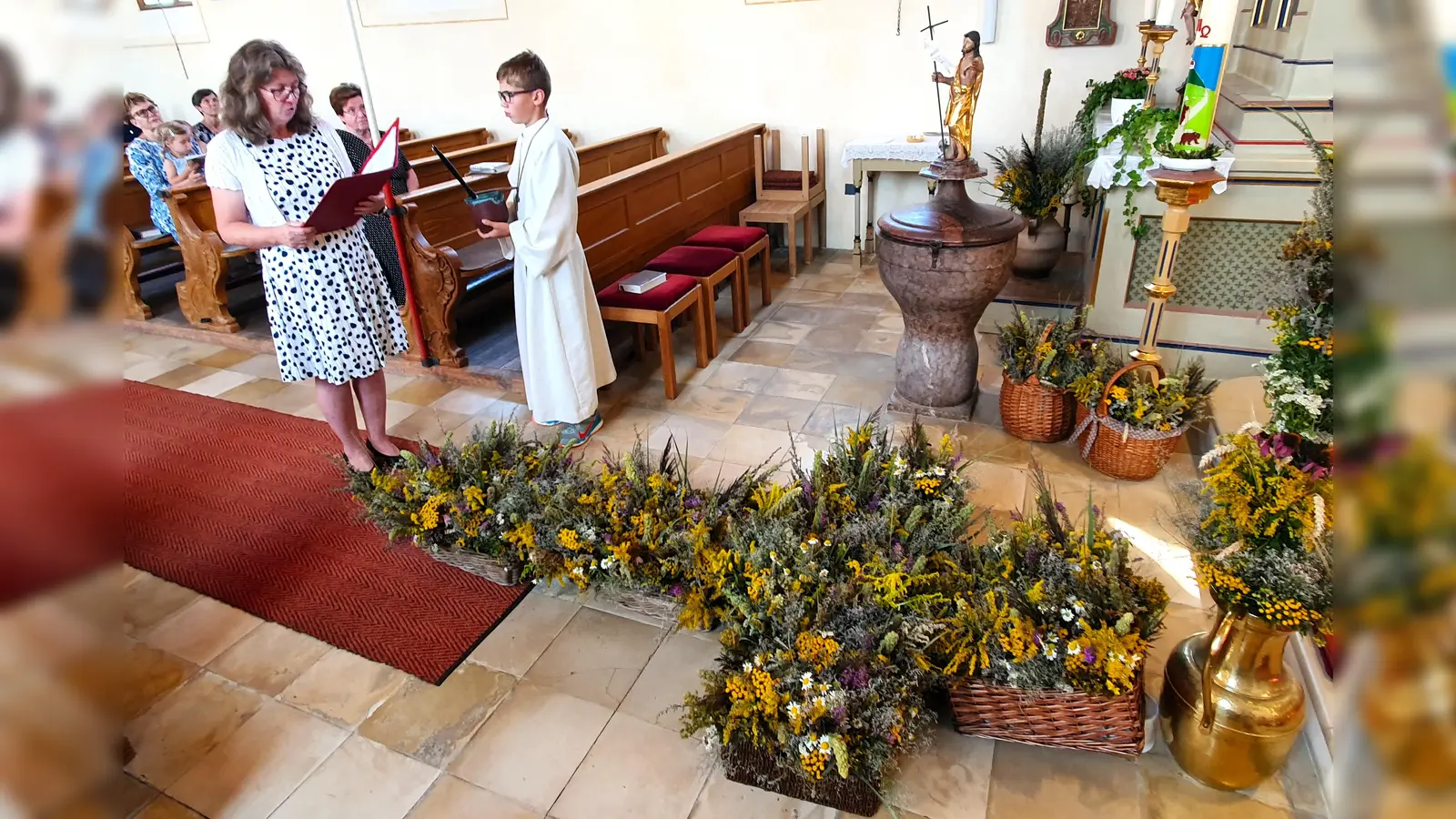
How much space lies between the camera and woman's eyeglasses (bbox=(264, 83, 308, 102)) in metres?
2.42

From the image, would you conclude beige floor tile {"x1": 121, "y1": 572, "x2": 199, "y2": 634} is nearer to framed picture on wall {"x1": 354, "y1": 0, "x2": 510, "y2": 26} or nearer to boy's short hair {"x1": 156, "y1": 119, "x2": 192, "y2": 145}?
boy's short hair {"x1": 156, "y1": 119, "x2": 192, "y2": 145}

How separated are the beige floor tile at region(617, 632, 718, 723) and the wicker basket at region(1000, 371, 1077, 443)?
1666mm

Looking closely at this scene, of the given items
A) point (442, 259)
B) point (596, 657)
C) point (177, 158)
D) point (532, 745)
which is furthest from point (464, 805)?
point (177, 158)

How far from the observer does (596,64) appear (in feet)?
21.4

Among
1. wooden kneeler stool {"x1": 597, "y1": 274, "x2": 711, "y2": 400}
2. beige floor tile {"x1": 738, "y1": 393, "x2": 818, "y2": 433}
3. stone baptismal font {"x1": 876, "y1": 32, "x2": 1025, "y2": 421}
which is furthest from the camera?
wooden kneeler stool {"x1": 597, "y1": 274, "x2": 711, "y2": 400}

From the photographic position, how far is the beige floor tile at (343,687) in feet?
7.14

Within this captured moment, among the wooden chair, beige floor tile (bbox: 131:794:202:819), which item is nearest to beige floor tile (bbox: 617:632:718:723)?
beige floor tile (bbox: 131:794:202:819)

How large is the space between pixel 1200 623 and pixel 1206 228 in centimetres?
197

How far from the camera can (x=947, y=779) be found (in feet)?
6.20

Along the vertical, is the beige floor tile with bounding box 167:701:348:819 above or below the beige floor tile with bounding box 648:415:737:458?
below

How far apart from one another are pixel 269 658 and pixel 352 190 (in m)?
1.44

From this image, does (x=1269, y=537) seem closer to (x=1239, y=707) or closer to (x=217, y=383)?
(x=1239, y=707)

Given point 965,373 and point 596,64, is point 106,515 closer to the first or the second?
point 965,373

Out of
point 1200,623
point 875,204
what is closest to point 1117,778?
point 1200,623
